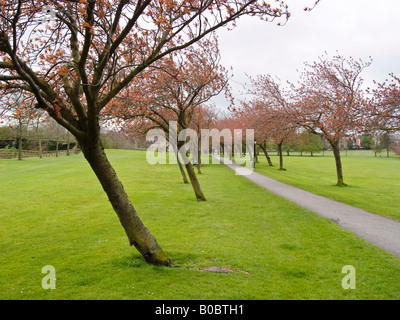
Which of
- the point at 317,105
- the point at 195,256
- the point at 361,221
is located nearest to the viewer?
the point at 195,256

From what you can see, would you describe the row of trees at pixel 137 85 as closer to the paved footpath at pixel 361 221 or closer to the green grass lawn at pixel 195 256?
the green grass lawn at pixel 195 256

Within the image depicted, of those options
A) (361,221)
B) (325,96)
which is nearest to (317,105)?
(325,96)

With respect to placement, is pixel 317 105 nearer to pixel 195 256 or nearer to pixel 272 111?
pixel 272 111

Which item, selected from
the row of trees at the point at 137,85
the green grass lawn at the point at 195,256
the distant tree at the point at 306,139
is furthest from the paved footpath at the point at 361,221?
the distant tree at the point at 306,139

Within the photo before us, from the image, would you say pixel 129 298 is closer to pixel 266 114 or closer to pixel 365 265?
pixel 365 265

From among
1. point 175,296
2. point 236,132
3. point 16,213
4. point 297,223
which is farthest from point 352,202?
point 236,132

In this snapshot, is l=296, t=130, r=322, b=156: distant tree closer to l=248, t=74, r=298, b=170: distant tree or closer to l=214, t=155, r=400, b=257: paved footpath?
l=248, t=74, r=298, b=170: distant tree

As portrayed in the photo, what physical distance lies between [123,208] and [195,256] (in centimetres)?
206

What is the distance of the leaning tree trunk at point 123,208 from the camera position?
5.83 m

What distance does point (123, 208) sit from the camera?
6059 millimetres

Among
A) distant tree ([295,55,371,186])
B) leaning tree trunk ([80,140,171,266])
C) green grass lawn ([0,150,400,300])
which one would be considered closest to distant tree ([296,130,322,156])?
distant tree ([295,55,371,186])

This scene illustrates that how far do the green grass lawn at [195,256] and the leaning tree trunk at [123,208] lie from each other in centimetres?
31

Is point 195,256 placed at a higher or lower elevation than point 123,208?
lower

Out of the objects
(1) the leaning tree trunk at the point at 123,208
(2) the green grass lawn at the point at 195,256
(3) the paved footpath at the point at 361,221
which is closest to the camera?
(2) the green grass lawn at the point at 195,256
